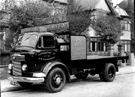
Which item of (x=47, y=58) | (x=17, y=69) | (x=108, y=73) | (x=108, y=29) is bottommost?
(x=108, y=73)

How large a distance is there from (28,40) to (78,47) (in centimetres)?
214

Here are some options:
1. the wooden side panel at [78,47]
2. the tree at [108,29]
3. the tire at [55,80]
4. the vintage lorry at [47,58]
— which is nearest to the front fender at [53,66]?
the vintage lorry at [47,58]

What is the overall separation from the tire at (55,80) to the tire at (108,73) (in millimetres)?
2795

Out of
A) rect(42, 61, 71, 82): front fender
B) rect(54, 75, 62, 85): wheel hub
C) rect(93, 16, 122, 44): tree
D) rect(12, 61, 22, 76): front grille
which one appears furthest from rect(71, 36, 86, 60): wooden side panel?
rect(93, 16, 122, 44): tree

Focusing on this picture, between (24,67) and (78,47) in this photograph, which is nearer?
(24,67)

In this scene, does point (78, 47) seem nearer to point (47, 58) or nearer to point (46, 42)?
point (46, 42)

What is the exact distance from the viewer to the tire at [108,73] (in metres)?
10.7

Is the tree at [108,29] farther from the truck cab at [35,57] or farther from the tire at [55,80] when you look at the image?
the tire at [55,80]

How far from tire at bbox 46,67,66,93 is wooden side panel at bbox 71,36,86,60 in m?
0.88

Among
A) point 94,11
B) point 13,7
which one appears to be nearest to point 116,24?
point 94,11

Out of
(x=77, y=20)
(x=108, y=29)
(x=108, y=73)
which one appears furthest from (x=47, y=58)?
(x=108, y=29)

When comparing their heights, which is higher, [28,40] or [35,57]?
[28,40]

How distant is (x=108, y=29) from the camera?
890 inches

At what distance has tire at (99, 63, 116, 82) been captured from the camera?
10.7m
